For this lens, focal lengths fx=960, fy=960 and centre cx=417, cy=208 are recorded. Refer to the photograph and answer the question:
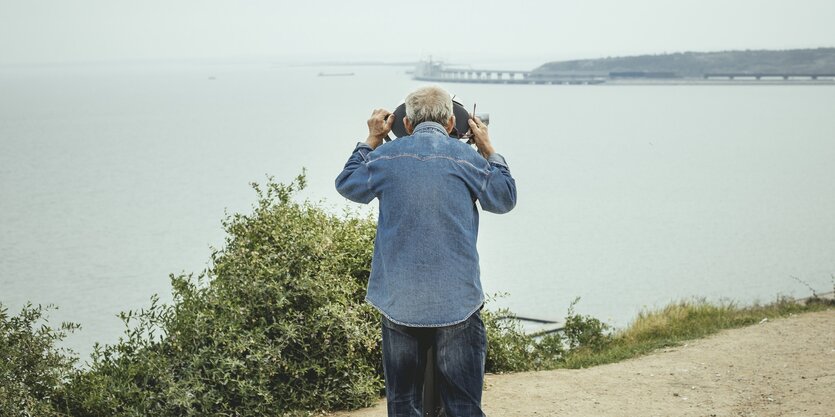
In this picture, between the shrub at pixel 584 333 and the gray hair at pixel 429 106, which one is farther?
the shrub at pixel 584 333

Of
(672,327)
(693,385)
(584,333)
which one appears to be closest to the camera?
(693,385)

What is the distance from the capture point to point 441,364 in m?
4.45

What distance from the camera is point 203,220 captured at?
135ft

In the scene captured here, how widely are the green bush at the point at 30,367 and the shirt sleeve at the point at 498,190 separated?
383 centimetres

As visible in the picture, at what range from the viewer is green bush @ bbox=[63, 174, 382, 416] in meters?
6.63

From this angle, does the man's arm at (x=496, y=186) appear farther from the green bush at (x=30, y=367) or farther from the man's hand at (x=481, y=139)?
the green bush at (x=30, y=367)

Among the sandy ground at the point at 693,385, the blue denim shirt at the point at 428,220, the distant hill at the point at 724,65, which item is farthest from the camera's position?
the distant hill at the point at 724,65

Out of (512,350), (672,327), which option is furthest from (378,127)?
(672,327)

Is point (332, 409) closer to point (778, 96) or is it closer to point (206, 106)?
point (206, 106)

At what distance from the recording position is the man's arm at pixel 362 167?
14.9 feet

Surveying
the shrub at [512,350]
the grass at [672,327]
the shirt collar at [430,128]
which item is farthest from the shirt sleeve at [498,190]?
the grass at [672,327]

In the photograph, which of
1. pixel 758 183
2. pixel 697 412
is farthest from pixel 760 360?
pixel 758 183

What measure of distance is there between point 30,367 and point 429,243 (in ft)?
13.3

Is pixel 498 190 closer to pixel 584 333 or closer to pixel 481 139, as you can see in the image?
pixel 481 139
